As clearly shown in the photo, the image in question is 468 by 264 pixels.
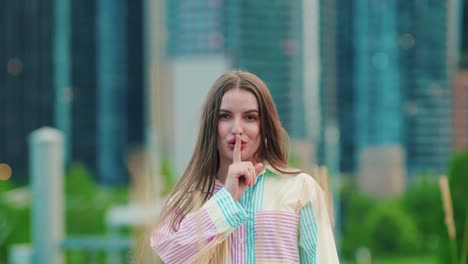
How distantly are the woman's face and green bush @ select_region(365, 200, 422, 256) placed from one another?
1273 inches

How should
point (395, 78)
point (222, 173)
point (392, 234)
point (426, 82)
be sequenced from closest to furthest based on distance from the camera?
1. point (222, 173)
2. point (392, 234)
3. point (426, 82)
4. point (395, 78)

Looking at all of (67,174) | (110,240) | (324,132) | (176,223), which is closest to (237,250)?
(176,223)

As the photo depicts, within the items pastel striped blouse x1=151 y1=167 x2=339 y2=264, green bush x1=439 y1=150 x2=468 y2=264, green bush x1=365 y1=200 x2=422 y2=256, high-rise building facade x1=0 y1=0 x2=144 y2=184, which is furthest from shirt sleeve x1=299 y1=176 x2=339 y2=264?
high-rise building facade x1=0 y1=0 x2=144 y2=184

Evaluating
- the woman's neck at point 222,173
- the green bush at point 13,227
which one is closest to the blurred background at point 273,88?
the green bush at point 13,227

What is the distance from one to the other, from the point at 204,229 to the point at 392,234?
34.0m

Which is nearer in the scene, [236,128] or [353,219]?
[236,128]

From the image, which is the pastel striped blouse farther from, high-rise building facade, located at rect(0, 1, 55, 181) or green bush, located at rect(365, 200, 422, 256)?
high-rise building facade, located at rect(0, 1, 55, 181)

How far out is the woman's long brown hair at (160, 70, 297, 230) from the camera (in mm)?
1304

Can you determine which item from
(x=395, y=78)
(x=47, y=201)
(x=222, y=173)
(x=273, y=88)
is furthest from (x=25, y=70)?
(x=222, y=173)

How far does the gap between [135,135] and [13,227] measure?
2179 cm

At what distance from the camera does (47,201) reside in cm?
399

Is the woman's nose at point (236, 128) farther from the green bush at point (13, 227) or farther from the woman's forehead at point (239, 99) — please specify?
the green bush at point (13, 227)

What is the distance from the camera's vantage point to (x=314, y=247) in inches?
49.0

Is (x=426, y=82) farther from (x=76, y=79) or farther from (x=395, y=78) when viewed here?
(x=76, y=79)
